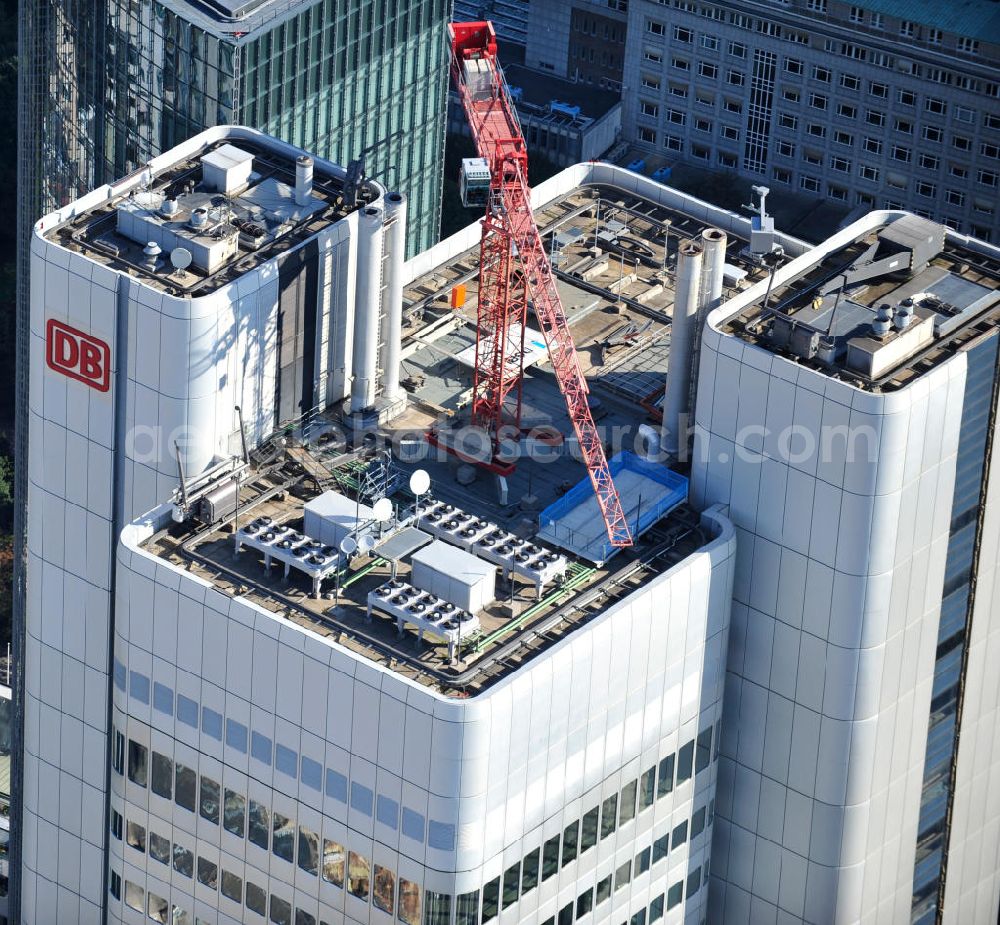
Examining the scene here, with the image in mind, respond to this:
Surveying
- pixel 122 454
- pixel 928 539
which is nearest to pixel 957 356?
pixel 928 539

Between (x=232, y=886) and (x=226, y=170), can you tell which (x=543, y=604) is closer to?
(x=232, y=886)

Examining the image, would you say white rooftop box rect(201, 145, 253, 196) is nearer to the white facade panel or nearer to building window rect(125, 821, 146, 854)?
the white facade panel

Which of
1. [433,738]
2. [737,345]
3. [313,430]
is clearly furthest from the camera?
[313,430]

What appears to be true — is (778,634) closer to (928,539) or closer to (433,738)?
(928,539)

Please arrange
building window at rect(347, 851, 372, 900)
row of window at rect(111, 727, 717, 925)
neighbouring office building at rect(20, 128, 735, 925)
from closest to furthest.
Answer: neighbouring office building at rect(20, 128, 735, 925)
building window at rect(347, 851, 372, 900)
row of window at rect(111, 727, 717, 925)

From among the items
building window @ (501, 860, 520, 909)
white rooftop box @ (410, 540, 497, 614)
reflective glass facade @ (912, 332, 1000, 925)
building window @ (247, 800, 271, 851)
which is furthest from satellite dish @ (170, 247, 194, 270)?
reflective glass facade @ (912, 332, 1000, 925)

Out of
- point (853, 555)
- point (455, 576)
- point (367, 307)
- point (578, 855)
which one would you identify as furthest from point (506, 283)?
point (578, 855)

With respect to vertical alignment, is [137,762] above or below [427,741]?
below
